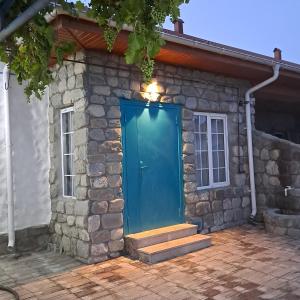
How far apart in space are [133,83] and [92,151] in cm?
125

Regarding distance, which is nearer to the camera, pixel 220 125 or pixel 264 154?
pixel 220 125

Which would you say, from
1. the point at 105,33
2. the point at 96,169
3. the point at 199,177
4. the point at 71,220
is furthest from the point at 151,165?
the point at 105,33

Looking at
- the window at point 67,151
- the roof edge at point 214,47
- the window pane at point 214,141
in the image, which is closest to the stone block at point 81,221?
the window at point 67,151

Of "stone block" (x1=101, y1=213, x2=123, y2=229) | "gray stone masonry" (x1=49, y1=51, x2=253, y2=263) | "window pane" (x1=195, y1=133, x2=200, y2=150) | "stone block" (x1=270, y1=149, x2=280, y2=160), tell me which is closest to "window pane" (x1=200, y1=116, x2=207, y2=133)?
"window pane" (x1=195, y1=133, x2=200, y2=150)

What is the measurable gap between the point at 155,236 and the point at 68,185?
154cm

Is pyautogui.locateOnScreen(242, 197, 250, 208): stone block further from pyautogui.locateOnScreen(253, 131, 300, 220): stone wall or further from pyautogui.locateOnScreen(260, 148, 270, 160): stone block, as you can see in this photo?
pyautogui.locateOnScreen(260, 148, 270, 160): stone block

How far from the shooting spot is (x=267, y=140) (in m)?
6.68

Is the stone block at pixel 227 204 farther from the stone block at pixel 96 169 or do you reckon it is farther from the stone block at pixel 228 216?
the stone block at pixel 96 169

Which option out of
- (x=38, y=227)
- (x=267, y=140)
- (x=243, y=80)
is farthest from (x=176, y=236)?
(x=243, y=80)

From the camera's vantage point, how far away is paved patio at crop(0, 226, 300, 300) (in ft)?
11.8

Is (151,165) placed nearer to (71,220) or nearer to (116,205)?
(116,205)

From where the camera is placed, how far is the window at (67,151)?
5266 millimetres

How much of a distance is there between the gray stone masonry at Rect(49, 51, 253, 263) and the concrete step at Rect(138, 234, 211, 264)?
0.48 m

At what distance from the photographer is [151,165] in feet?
17.6
